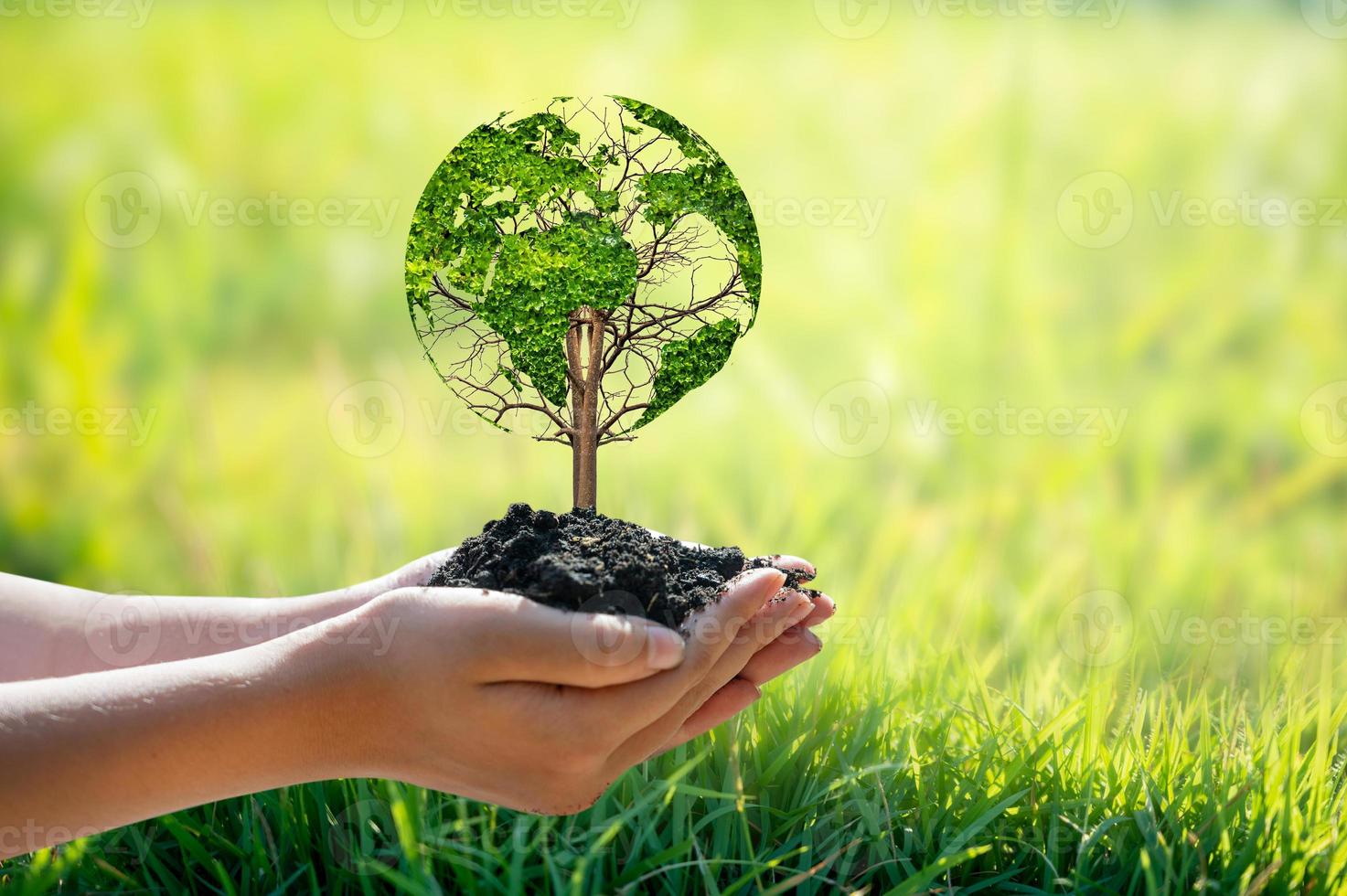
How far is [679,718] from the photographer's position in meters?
1.68

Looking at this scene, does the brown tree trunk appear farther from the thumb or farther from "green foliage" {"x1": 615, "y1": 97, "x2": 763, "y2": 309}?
the thumb

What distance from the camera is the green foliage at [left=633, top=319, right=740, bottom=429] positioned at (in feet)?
6.88

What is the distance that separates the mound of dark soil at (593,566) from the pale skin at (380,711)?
0.08m

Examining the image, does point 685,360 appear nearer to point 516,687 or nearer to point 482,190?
point 482,190

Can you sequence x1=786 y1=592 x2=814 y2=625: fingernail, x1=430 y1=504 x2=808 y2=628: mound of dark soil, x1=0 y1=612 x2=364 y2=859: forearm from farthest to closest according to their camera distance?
x1=786 y1=592 x2=814 y2=625: fingernail < x1=430 y1=504 x2=808 y2=628: mound of dark soil < x1=0 y1=612 x2=364 y2=859: forearm

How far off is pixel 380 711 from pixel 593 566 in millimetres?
374

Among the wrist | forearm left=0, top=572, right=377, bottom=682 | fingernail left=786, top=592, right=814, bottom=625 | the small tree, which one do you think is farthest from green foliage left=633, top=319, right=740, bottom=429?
the wrist

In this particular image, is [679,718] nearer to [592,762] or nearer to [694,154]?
[592,762]

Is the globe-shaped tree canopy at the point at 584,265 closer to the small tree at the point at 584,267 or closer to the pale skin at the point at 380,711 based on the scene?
the small tree at the point at 584,267

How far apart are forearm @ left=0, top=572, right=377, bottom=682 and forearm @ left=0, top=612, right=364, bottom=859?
0.50m

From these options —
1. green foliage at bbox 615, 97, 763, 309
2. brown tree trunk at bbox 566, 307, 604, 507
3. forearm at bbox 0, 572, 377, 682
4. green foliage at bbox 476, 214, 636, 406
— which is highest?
green foliage at bbox 615, 97, 763, 309

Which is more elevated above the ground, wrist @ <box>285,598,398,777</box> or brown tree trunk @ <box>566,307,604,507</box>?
brown tree trunk @ <box>566,307,604,507</box>

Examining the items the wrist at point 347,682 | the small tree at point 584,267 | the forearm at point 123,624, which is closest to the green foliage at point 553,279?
the small tree at point 584,267

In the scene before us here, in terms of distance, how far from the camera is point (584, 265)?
200cm
